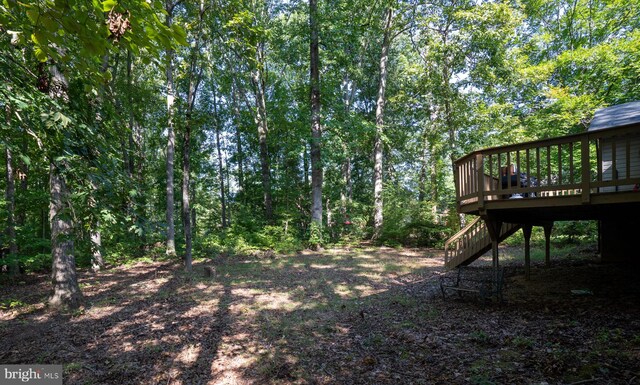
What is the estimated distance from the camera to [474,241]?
9.48m

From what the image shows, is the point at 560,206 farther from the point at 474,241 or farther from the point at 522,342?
the point at 474,241

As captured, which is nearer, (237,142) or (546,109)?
(546,109)

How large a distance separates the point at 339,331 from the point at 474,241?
5.99 m

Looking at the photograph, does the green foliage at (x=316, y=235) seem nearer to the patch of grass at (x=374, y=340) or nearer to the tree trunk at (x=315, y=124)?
the tree trunk at (x=315, y=124)

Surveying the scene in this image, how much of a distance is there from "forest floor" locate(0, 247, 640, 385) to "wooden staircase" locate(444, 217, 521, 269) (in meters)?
1.09

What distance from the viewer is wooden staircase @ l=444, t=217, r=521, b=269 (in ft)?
29.1

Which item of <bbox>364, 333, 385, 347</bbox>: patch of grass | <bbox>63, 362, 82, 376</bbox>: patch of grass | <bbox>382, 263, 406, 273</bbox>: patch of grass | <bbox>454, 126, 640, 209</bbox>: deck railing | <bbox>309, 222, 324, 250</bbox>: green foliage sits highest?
<bbox>454, 126, 640, 209</bbox>: deck railing

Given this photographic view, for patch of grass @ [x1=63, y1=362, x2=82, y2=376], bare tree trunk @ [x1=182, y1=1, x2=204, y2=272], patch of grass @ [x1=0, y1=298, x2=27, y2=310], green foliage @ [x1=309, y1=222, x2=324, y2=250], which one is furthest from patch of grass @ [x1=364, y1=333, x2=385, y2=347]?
green foliage @ [x1=309, y1=222, x2=324, y2=250]

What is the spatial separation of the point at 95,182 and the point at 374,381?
3822 mm

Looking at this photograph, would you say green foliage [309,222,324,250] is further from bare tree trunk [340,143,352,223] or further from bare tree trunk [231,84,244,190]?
bare tree trunk [231,84,244,190]

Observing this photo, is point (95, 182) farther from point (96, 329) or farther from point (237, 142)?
point (237, 142)

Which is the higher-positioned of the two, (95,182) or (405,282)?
(95,182)

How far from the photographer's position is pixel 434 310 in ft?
20.7

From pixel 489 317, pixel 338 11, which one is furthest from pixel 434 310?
pixel 338 11
